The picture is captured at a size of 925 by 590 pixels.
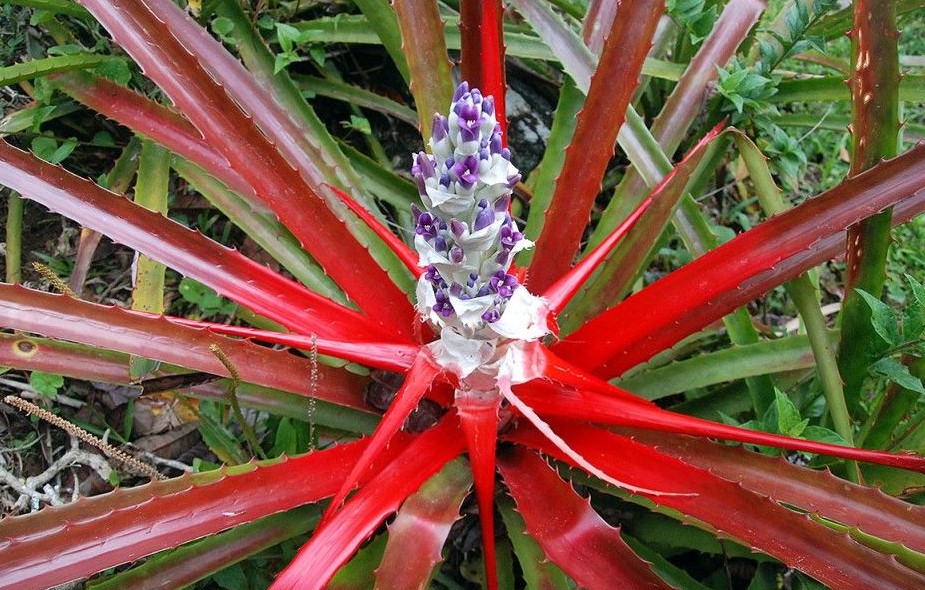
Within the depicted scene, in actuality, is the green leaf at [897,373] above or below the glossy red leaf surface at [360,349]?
below

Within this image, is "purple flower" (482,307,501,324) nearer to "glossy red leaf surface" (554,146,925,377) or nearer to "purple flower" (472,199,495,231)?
"purple flower" (472,199,495,231)

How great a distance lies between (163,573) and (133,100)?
3.24ft

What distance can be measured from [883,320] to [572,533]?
0.69 m

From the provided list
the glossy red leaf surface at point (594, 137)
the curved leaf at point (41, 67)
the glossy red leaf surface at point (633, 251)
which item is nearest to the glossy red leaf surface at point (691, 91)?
the glossy red leaf surface at point (633, 251)

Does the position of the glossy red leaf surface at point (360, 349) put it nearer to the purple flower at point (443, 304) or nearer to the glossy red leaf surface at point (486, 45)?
the purple flower at point (443, 304)

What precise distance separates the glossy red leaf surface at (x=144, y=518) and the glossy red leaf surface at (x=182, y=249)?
0.23 m

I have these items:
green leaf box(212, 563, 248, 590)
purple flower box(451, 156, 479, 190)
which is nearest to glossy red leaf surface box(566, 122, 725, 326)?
purple flower box(451, 156, 479, 190)

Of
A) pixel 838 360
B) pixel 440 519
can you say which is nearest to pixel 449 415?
pixel 440 519

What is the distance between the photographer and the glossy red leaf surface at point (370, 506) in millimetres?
955

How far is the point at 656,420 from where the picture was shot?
103cm

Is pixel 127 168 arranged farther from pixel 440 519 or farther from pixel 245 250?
pixel 440 519

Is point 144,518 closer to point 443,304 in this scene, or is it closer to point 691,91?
point 443,304

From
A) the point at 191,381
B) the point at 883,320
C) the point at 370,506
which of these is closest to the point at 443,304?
→ the point at 370,506

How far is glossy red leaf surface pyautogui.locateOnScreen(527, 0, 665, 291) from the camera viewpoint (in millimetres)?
1165
